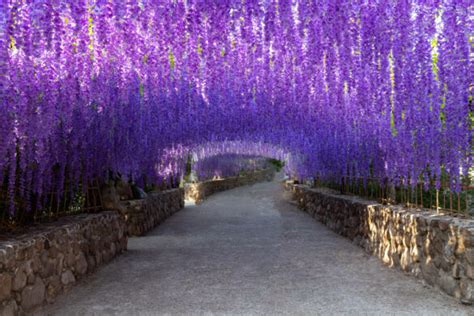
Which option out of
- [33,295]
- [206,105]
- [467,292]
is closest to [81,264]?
[33,295]

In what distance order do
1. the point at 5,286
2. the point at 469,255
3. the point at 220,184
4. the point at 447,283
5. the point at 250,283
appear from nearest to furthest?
the point at 5,286
the point at 469,255
the point at 447,283
the point at 250,283
the point at 220,184

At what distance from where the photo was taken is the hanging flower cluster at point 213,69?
166 inches

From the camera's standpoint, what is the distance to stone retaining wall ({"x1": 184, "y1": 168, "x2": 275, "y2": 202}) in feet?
63.4

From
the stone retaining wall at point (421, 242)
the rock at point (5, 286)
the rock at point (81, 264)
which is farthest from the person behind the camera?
the rock at point (81, 264)

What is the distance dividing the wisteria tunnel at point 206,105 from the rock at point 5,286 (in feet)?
0.07

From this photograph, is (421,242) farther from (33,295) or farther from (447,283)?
(33,295)

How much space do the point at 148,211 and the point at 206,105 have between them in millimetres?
3047

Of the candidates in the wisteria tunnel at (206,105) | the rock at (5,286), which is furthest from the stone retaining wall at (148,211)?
the rock at (5,286)

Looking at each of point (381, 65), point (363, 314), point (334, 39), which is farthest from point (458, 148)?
point (363, 314)

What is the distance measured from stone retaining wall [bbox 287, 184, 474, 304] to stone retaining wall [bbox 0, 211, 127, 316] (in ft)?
11.8

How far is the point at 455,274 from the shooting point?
3994mm

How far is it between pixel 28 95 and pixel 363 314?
3.52m

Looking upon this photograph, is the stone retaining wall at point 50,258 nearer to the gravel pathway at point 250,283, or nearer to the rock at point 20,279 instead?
the rock at point 20,279

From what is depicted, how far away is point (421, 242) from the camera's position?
4.74 m
